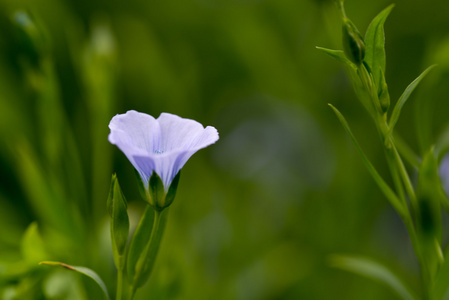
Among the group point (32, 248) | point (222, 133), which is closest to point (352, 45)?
point (32, 248)

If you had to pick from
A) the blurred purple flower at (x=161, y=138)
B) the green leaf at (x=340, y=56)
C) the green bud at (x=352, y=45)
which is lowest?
the blurred purple flower at (x=161, y=138)

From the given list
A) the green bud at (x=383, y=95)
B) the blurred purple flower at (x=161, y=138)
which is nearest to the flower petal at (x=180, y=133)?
the blurred purple flower at (x=161, y=138)

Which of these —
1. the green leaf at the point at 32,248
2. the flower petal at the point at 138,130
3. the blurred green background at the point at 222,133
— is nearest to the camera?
the flower petal at the point at 138,130

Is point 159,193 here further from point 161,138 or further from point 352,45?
point 352,45

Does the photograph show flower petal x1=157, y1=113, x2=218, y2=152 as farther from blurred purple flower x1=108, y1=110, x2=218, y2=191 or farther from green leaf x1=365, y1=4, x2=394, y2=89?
green leaf x1=365, y1=4, x2=394, y2=89

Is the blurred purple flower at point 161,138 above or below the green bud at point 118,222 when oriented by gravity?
above

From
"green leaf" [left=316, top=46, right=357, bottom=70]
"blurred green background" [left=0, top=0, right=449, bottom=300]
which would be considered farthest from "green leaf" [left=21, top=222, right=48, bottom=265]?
"green leaf" [left=316, top=46, right=357, bottom=70]

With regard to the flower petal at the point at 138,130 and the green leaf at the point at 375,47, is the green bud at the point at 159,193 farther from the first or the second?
the green leaf at the point at 375,47
